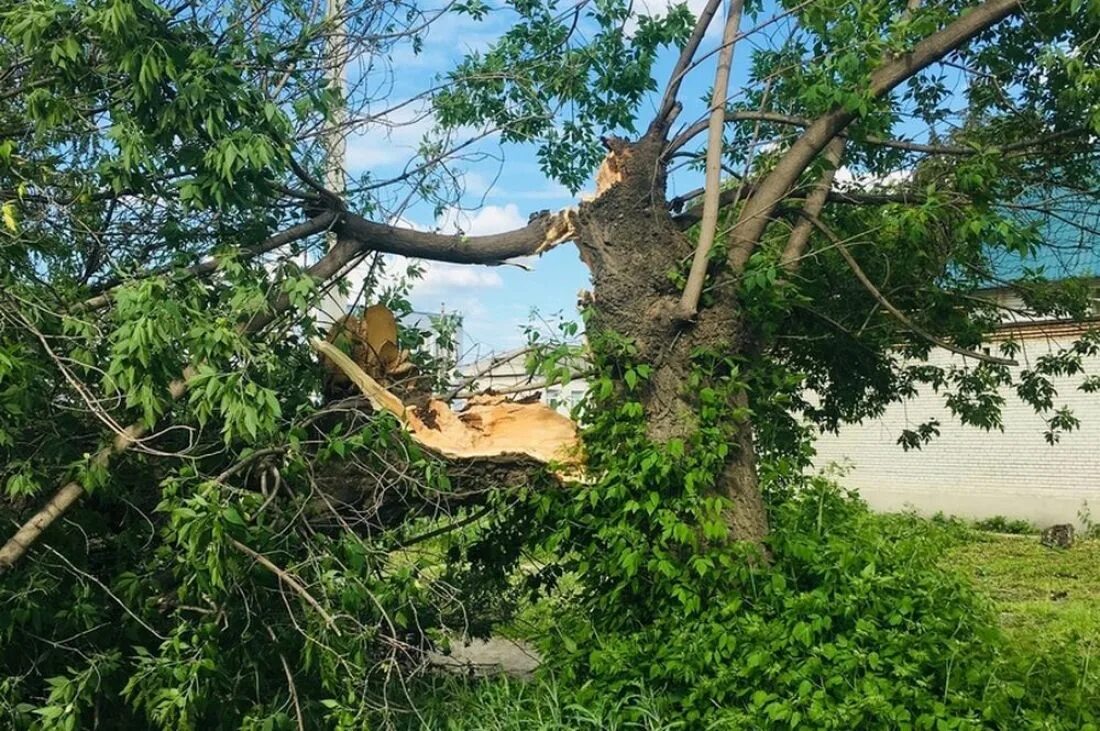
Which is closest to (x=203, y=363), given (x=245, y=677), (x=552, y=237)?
(x=245, y=677)

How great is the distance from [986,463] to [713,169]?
442 inches

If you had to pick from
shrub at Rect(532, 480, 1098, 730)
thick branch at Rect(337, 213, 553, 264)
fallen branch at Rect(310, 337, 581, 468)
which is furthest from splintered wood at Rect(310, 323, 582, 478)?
shrub at Rect(532, 480, 1098, 730)

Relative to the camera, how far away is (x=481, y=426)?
5.14 m

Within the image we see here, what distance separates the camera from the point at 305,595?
A: 403cm

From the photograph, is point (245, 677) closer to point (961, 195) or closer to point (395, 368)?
point (395, 368)

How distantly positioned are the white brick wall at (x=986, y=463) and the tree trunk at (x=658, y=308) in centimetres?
794

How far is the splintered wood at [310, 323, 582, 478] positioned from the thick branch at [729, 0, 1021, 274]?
4.12ft

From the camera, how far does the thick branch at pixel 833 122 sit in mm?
4973

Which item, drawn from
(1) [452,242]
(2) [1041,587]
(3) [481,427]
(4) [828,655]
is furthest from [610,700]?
(2) [1041,587]

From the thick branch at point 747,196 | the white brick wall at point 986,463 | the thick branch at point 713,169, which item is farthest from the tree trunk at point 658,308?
the white brick wall at point 986,463

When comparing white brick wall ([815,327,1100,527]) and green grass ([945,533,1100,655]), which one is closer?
green grass ([945,533,1100,655])

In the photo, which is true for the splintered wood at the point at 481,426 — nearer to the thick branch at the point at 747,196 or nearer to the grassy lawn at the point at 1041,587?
the thick branch at the point at 747,196

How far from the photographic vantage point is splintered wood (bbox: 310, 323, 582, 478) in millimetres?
4945

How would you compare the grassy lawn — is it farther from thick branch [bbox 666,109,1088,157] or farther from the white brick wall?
thick branch [bbox 666,109,1088,157]
